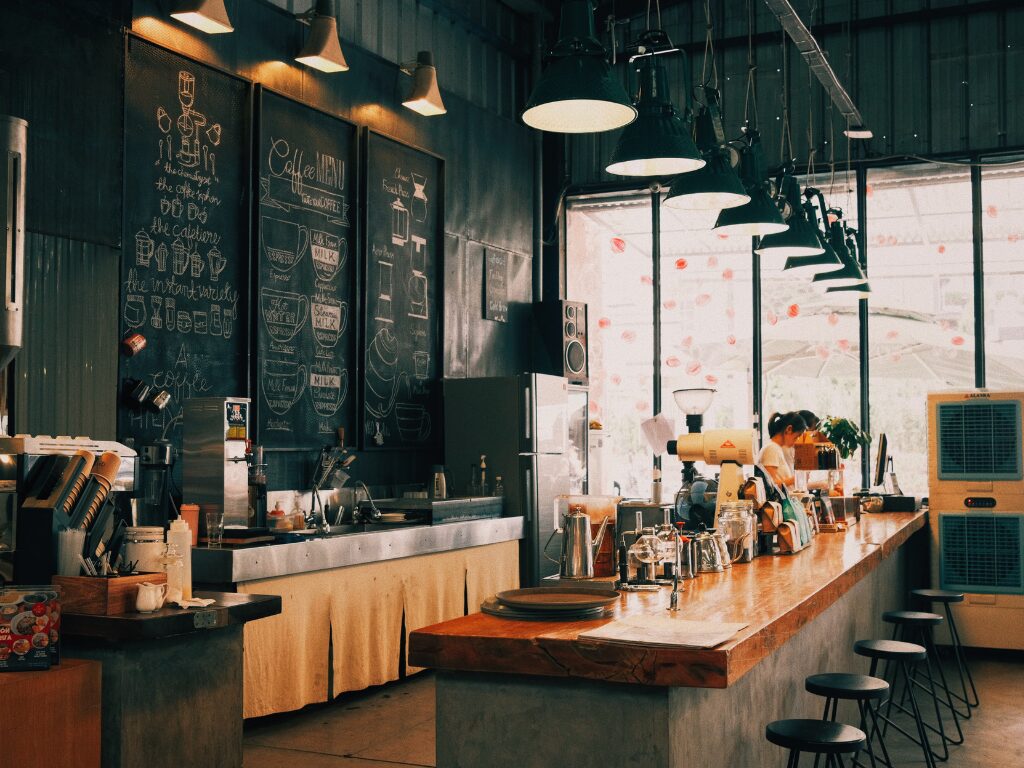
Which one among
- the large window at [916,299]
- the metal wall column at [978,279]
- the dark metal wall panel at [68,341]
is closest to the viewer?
the dark metal wall panel at [68,341]

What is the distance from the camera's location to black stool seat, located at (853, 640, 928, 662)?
3.93 m

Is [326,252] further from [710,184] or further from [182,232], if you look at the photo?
[710,184]

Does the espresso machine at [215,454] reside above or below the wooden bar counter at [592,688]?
above

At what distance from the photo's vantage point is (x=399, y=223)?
7.47m

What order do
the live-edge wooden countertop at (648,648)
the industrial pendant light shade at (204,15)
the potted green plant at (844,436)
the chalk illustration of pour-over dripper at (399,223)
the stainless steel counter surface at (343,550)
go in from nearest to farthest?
the live-edge wooden countertop at (648,648) < the stainless steel counter surface at (343,550) < the industrial pendant light shade at (204,15) < the chalk illustration of pour-over dripper at (399,223) < the potted green plant at (844,436)

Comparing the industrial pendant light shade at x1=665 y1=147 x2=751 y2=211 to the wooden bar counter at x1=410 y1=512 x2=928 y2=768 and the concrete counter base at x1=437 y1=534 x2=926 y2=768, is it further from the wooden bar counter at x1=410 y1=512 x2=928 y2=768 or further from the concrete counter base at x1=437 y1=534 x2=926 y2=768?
the concrete counter base at x1=437 y1=534 x2=926 y2=768

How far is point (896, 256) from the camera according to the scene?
29.1 feet

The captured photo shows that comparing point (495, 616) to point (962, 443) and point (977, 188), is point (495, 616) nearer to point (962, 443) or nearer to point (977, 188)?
point (962, 443)

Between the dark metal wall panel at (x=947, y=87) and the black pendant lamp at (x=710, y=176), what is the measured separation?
5.09 meters

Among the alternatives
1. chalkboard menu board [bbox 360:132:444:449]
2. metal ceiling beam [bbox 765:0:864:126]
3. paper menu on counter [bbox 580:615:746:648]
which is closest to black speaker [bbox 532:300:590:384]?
chalkboard menu board [bbox 360:132:444:449]

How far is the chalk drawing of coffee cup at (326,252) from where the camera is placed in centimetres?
662

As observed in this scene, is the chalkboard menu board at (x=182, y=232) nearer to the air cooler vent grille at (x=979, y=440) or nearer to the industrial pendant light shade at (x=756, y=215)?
the industrial pendant light shade at (x=756, y=215)

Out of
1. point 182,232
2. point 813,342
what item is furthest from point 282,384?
point 813,342

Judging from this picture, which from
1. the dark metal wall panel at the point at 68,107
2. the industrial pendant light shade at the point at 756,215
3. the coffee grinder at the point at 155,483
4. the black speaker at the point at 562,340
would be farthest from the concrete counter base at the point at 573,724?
the black speaker at the point at 562,340
